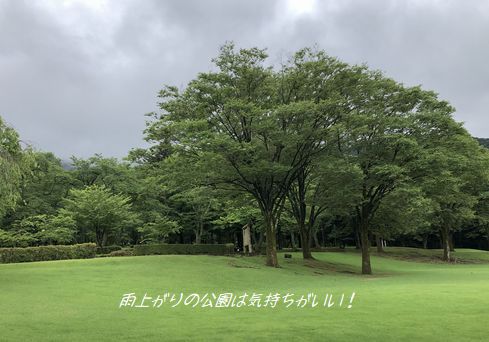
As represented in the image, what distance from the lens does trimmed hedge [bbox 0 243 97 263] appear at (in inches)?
961

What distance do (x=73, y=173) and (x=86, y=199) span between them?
45.4 feet

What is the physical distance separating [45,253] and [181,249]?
9256 millimetres

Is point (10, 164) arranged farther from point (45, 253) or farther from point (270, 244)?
point (270, 244)

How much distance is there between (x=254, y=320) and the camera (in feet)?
28.7

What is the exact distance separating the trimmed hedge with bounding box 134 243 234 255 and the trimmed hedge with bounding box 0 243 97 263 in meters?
3.41

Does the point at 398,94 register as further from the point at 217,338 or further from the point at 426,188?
the point at 217,338

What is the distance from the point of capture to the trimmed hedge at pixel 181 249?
3022 centimetres

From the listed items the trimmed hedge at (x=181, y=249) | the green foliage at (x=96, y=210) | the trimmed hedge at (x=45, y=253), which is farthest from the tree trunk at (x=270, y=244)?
the green foliage at (x=96, y=210)

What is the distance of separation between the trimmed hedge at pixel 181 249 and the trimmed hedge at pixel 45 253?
11.2 feet

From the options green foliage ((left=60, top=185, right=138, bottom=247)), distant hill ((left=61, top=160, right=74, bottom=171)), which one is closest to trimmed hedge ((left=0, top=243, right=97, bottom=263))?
green foliage ((left=60, top=185, right=138, bottom=247))

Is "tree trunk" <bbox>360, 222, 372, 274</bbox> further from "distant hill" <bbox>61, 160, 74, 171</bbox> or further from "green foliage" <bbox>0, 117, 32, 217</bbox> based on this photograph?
"distant hill" <bbox>61, 160, 74, 171</bbox>

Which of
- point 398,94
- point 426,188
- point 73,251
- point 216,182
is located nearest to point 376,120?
point 398,94

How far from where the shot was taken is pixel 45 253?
84.0 feet

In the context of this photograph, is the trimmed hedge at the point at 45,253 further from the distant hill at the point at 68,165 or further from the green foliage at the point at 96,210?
the distant hill at the point at 68,165
